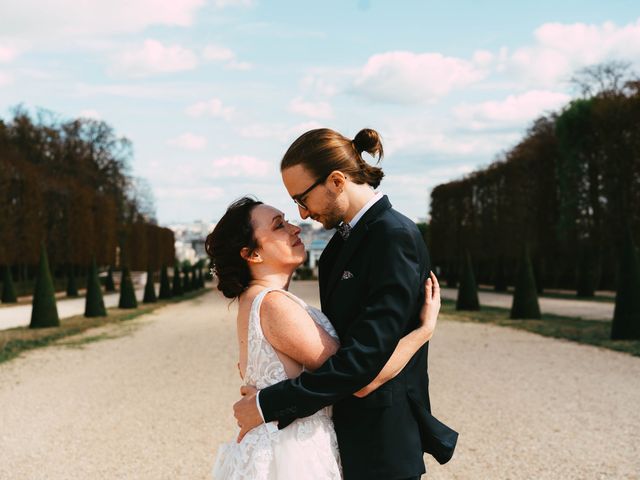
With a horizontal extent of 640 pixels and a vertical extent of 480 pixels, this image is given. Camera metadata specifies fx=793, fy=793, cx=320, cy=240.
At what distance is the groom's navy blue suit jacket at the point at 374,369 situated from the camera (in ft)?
5.98

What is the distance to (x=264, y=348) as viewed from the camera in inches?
78.5

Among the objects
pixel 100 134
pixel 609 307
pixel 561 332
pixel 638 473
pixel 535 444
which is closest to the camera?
pixel 638 473

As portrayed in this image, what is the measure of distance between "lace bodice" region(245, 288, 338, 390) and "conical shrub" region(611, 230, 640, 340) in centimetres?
1142

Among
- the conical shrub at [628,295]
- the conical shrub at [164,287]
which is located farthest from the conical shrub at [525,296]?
the conical shrub at [164,287]

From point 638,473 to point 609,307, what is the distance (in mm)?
16310

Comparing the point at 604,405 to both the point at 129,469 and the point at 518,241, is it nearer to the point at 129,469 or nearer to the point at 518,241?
the point at 129,469

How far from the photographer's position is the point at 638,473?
194 inches

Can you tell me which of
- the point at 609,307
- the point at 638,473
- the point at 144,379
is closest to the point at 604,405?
the point at 638,473

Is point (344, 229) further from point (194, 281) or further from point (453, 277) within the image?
point (194, 281)

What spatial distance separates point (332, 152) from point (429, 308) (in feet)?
1.53

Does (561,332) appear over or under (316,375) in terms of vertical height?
under

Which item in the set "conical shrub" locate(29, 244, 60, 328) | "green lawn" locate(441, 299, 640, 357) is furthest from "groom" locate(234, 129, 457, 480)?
"conical shrub" locate(29, 244, 60, 328)

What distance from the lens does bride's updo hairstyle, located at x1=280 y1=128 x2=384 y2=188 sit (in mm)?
1906

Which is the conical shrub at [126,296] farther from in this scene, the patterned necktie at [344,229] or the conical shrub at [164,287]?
the patterned necktie at [344,229]
